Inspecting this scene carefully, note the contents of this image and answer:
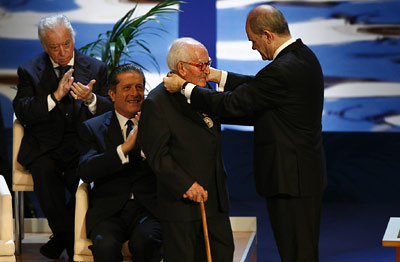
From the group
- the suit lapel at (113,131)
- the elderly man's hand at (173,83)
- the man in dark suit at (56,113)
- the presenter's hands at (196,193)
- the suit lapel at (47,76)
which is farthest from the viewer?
the suit lapel at (47,76)

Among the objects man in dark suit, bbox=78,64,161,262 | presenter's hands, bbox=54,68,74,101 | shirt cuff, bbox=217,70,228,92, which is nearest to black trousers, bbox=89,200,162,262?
man in dark suit, bbox=78,64,161,262

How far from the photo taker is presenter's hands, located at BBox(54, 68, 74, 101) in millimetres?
4660

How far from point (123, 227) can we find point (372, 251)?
2.18m

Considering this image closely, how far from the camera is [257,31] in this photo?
363 centimetres

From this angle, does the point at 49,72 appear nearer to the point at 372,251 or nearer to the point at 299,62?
the point at 299,62

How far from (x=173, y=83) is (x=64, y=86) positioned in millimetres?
1394

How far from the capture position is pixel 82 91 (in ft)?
15.0

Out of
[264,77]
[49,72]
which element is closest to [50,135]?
[49,72]

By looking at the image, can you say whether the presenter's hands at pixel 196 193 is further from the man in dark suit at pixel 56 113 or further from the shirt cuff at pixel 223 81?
the man in dark suit at pixel 56 113

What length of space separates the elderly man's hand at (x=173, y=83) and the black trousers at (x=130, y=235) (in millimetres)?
811

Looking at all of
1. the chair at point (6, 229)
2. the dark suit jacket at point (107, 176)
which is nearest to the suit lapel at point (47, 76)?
the dark suit jacket at point (107, 176)

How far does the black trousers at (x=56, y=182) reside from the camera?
4801 mm

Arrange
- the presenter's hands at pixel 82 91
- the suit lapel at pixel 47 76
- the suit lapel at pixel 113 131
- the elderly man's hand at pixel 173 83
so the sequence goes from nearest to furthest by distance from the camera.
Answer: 1. the elderly man's hand at pixel 173 83
2. the suit lapel at pixel 113 131
3. the presenter's hands at pixel 82 91
4. the suit lapel at pixel 47 76

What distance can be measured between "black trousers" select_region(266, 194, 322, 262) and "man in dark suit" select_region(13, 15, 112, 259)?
1503 mm
